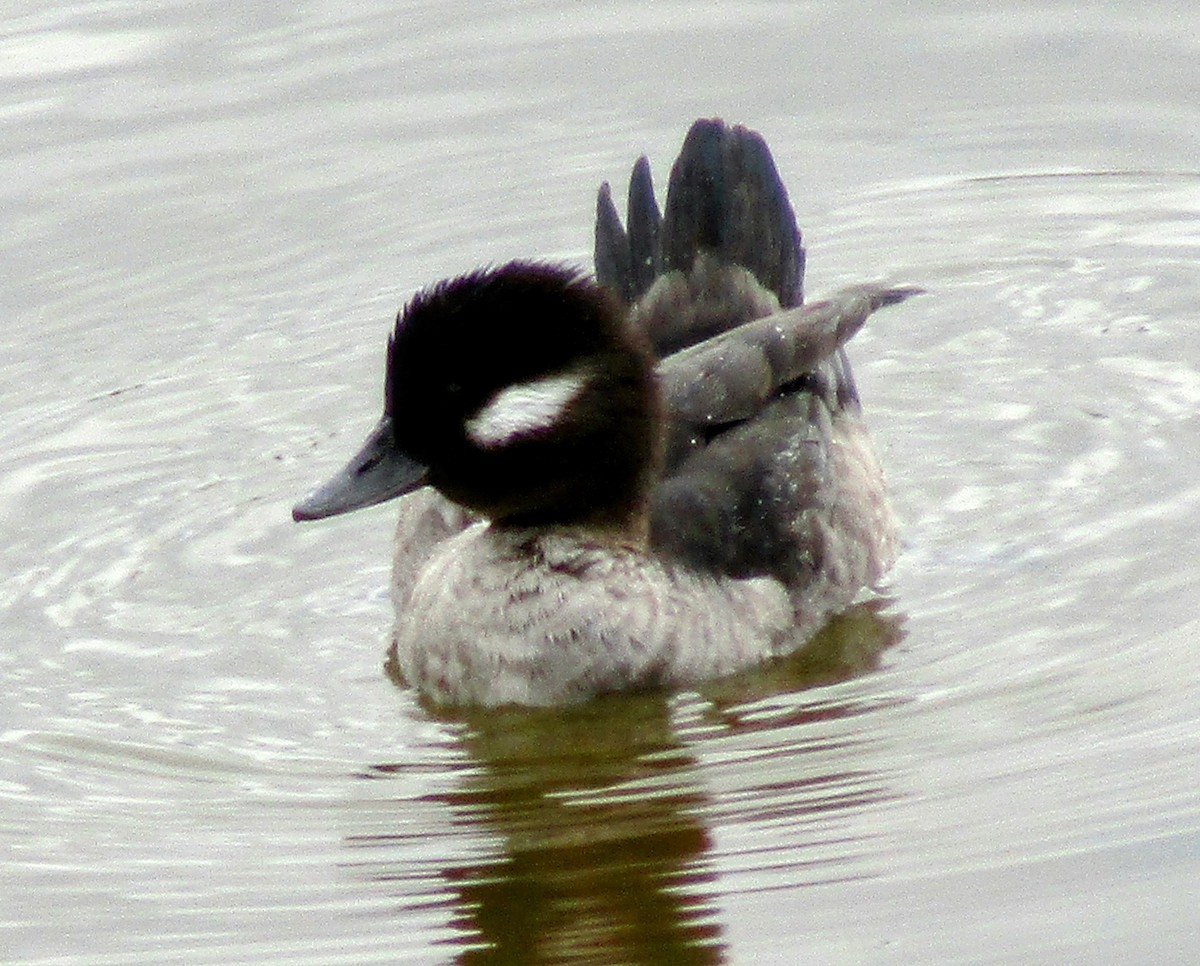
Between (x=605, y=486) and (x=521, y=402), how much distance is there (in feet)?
1.77

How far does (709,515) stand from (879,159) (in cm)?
423

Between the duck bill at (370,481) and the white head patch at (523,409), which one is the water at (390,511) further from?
the white head patch at (523,409)

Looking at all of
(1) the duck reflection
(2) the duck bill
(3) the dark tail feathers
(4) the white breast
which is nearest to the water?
(1) the duck reflection

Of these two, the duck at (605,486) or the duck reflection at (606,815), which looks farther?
the duck at (605,486)

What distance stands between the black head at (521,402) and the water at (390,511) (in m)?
0.75

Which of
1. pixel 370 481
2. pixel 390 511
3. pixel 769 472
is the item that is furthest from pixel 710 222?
pixel 370 481

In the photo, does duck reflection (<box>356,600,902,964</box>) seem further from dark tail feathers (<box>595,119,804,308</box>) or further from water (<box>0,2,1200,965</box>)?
dark tail feathers (<box>595,119,804,308</box>)

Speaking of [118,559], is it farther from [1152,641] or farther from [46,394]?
[1152,641]

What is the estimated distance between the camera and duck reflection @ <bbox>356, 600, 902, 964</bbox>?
302 inches

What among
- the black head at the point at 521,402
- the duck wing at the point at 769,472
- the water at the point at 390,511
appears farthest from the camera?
the duck wing at the point at 769,472

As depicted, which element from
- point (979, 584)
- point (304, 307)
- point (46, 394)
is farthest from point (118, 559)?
point (979, 584)

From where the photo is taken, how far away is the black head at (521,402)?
9.08 m

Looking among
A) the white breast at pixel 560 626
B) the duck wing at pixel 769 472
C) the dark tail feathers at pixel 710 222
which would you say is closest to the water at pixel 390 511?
the white breast at pixel 560 626

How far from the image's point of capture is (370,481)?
9336 millimetres
